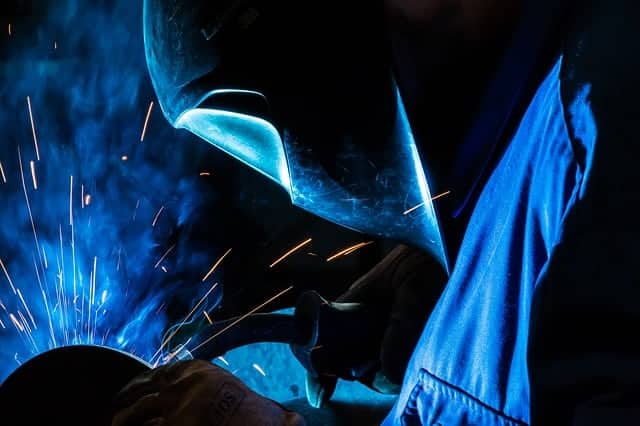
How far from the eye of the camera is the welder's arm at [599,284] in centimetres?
53

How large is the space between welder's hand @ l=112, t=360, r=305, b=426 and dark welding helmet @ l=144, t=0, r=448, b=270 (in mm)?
396

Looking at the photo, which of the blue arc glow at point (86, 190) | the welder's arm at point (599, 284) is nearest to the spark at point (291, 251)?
the blue arc glow at point (86, 190)

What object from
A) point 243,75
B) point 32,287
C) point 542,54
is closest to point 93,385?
point 243,75

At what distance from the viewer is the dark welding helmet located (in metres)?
0.95

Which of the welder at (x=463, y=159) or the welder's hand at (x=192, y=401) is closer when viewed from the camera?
the welder at (x=463, y=159)

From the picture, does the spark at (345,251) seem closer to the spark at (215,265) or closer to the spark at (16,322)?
the spark at (215,265)

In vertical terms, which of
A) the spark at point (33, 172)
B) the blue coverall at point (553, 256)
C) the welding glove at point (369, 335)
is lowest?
the welding glove at point (369, 335)

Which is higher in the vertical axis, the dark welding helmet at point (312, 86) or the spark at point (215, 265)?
the dark welding helmet at point (312, 86)

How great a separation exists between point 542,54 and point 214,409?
69 cm

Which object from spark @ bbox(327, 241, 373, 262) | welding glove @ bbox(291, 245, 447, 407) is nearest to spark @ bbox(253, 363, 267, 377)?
welding glove @ bbox(291, 245, 447, 407)

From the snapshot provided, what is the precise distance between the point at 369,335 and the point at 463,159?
648mm

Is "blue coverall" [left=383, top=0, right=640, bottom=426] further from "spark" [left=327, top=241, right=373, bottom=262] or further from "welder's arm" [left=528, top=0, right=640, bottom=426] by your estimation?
"spark" [left=327, top=241, right=373, bottom=262]

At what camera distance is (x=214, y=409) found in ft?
2.93

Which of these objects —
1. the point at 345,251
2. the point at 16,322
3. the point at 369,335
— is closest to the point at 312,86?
the point at 369,335
